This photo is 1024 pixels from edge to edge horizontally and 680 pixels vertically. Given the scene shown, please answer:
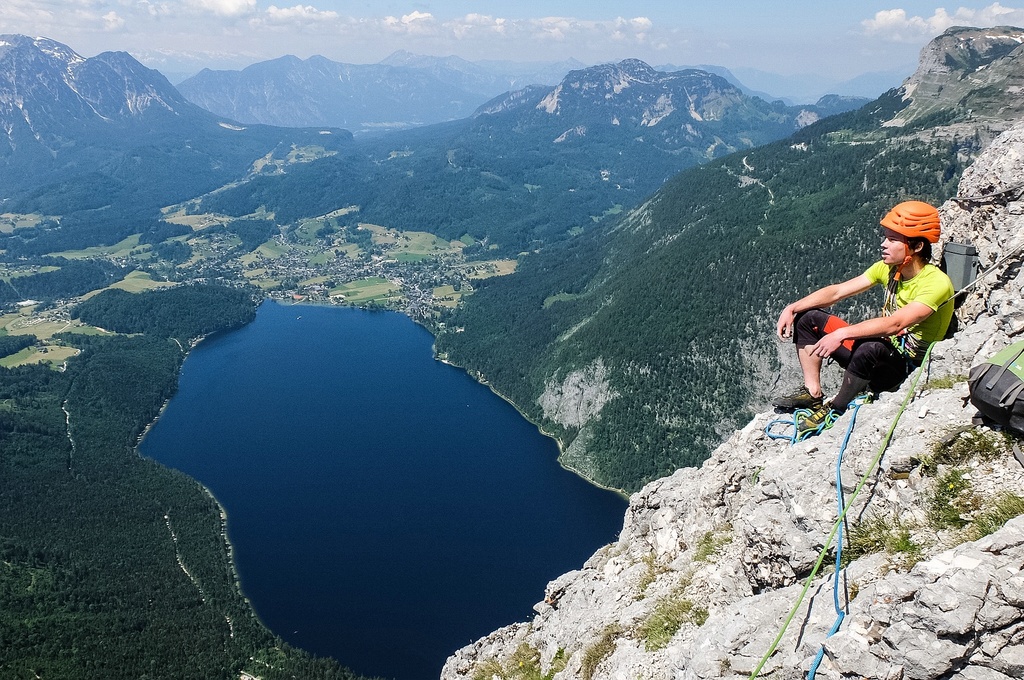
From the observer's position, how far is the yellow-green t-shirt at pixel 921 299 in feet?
43.4

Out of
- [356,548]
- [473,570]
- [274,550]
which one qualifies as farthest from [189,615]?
[473,570]

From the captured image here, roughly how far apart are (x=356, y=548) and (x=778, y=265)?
101 meters

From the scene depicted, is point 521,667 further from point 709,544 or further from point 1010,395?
point 1010,395

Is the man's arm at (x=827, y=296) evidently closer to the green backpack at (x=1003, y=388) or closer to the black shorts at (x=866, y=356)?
the black shorts at (x=866, y=356)

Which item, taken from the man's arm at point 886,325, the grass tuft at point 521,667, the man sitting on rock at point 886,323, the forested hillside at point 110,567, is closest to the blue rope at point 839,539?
the man sitting on rock at point 886,323

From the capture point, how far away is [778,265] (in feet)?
467

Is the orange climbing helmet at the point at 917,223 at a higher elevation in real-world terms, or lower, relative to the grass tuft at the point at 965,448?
higher

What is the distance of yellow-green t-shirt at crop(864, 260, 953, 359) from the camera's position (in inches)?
520

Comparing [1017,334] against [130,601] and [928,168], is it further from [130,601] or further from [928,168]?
[928,168]

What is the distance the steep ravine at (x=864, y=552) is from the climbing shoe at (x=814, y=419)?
649mm

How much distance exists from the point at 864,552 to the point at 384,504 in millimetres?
120179

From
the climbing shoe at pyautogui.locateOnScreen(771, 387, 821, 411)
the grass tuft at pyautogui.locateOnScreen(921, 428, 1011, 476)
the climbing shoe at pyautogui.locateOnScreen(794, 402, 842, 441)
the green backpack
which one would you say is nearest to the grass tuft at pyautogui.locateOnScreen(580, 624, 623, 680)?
the climbing shoe at pyautogui.locateOnScreen(794, 402, 842, 441)

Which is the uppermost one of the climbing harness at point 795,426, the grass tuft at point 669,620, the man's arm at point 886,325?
the man's arm at point 886,325

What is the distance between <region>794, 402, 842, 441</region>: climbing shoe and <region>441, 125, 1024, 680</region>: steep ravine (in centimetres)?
65
